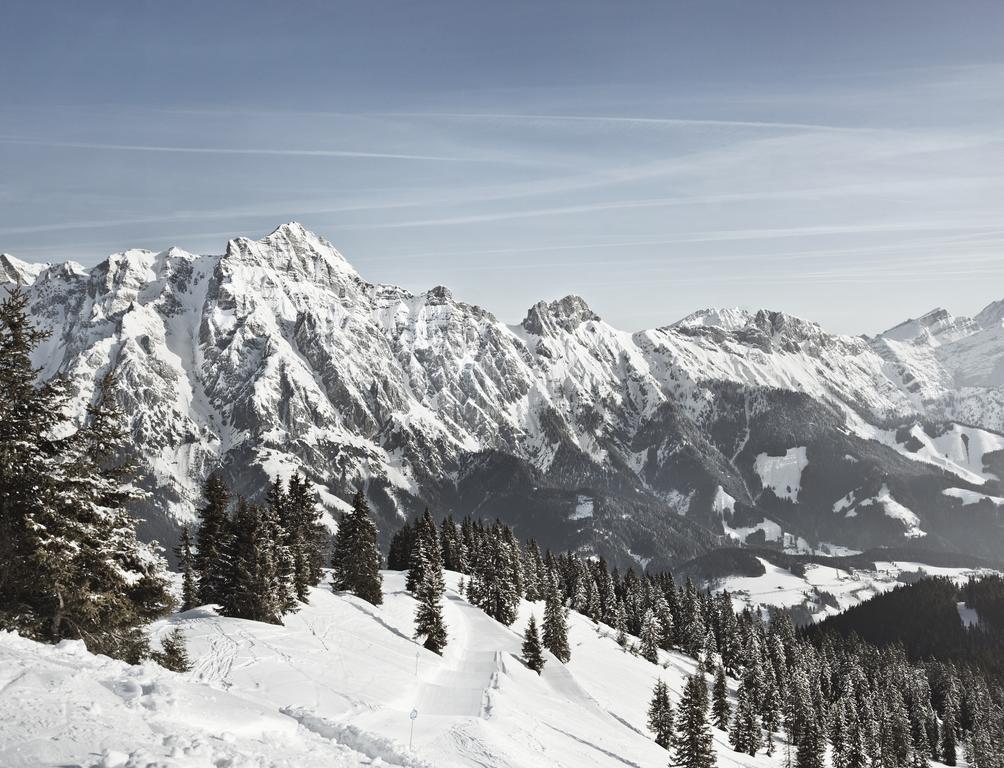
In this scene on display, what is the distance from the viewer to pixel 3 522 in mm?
23188

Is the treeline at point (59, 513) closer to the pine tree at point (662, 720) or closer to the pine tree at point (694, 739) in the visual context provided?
the pine tree at point (694, 739)

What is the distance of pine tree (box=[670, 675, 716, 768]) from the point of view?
62312mm

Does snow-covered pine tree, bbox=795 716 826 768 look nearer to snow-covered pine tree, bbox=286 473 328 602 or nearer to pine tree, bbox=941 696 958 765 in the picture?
snow-covered pine tree, bbox=286 473 328 602

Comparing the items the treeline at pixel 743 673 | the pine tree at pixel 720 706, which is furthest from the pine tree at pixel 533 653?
the pine tree at pixel 720 706

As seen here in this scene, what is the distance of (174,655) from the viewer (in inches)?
1345

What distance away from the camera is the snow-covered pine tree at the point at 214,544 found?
55781 millimetres

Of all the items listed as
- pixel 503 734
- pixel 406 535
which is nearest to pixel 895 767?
pixel 406 535

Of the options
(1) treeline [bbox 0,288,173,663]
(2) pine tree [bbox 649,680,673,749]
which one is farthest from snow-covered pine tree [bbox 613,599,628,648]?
(1) treeline [bbox 0,288,173,663]

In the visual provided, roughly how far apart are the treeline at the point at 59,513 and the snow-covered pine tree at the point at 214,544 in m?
30.9

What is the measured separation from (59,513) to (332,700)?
55.6 feet

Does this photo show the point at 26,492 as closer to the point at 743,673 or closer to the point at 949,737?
the point at 743,673

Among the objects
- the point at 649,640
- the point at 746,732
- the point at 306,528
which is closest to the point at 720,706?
the point at 746,732

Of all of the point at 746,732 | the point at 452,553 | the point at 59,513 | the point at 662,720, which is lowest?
the point at 662,720

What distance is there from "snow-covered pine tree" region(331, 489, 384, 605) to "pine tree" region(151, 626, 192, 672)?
42332mm
